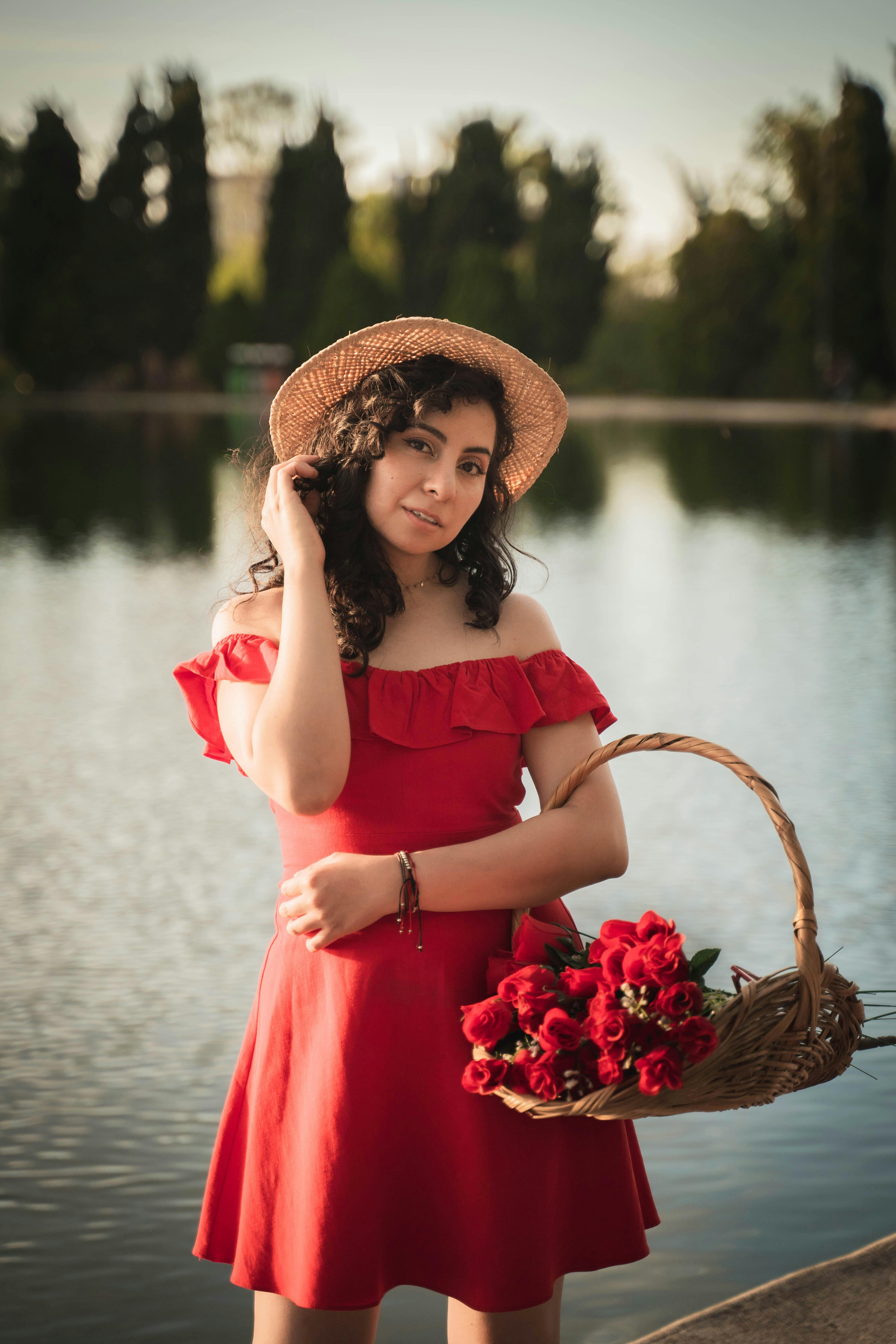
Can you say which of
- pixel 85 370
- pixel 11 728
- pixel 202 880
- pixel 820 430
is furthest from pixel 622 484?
pixel 85 370

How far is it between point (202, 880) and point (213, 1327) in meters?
2.48

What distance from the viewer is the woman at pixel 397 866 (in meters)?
1.70

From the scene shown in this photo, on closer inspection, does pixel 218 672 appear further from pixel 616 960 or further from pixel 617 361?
pixel 617 361

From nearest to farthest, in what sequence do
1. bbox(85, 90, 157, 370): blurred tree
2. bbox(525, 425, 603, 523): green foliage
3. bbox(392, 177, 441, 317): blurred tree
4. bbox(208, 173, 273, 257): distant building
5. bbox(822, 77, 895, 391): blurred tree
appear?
1. bbox(525, 425, 603, 523): green foliage
2. bbox(822, 77, 895, 391): blurred tree
3. bbox(85, 90, 157, 370): blurred tree
4. bbox(392, 177, 441, 317): blurred tree
5. bbox(208, 173, 273, 257): distant building

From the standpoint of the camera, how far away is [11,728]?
7059mm

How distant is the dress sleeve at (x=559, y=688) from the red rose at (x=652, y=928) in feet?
0.88

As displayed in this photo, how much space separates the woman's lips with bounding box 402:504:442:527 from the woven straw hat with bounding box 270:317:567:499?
0.22 meters

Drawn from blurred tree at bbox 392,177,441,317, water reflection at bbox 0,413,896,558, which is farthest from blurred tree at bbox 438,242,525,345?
water reflection at bbox 0,413,896,558

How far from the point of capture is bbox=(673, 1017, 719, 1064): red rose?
59.9 inches

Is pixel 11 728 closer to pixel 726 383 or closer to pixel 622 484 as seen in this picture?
pixel 622 484

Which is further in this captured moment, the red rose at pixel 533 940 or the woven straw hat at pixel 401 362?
the woven straw hat at pixel 401 362

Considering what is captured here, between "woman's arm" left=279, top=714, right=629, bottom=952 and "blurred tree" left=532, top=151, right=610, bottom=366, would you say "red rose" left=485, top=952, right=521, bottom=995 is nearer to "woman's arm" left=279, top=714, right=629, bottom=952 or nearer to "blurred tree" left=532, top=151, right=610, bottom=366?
"woman's arm" left=279, top=714, right=629, bottom=952

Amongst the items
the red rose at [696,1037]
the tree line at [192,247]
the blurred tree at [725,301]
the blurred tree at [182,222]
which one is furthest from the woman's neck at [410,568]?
the blurred tree at [182,222]

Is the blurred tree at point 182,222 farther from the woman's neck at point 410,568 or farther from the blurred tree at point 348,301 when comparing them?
the woman's neck at point 410,568
